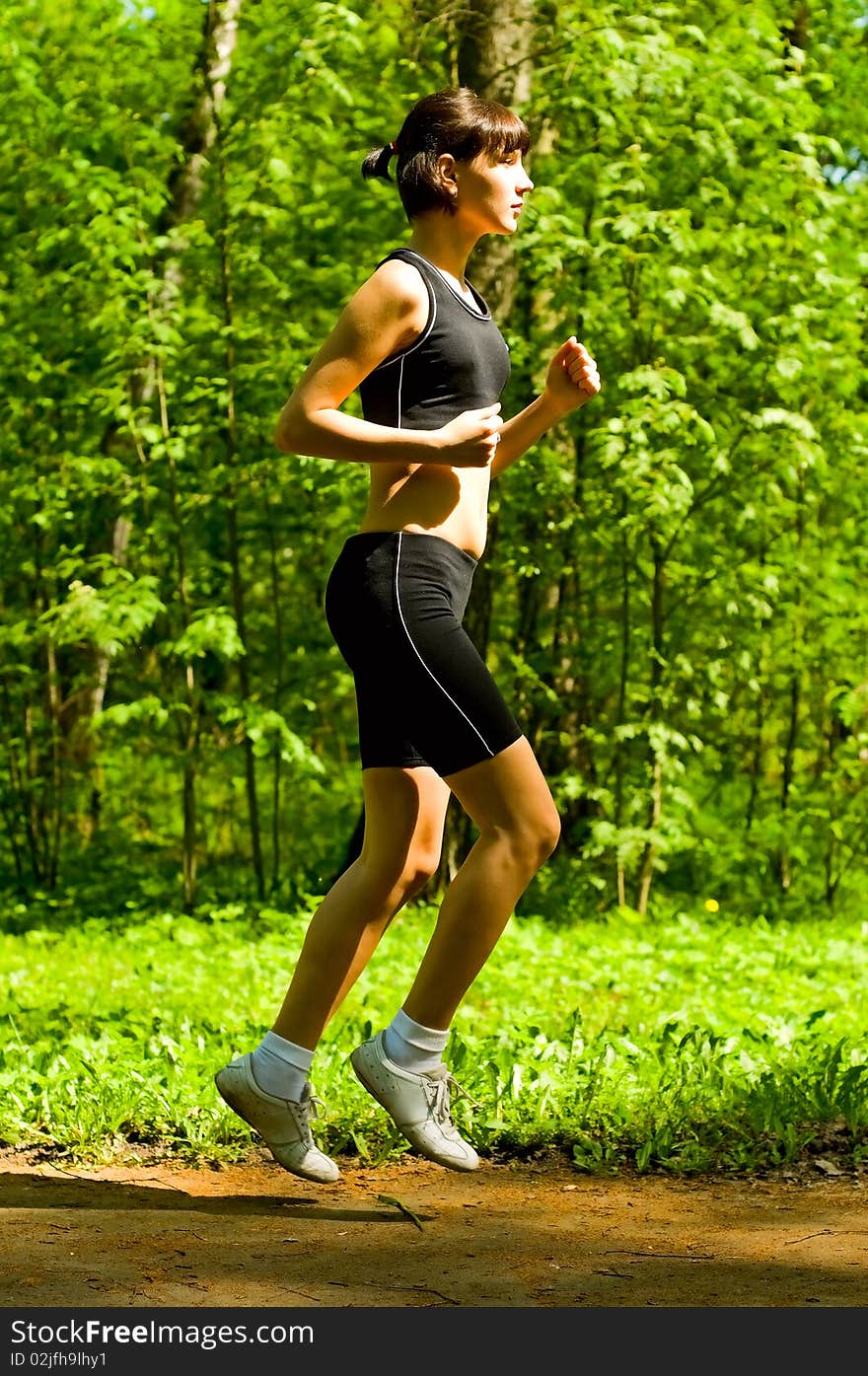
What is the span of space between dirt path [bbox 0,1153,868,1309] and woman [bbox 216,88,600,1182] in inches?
7.4

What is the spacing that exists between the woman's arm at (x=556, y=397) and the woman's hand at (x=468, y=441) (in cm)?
32

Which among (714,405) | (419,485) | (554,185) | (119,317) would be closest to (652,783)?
(714,405)

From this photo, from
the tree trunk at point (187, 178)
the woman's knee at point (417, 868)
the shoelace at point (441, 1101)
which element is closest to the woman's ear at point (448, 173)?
the woman's knee at point (417, 868)

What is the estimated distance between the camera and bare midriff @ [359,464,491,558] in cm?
329

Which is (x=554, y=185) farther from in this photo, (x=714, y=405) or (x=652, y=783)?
(x=652, y=783)

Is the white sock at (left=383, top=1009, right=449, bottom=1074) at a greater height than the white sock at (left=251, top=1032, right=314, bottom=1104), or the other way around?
the white sock at (left=383, top=1009, right=449, bottom=1074)

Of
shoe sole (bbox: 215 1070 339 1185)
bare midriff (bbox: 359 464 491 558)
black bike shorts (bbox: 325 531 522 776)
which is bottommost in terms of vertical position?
shoe sole (bbox: 215 1070 339 1185)

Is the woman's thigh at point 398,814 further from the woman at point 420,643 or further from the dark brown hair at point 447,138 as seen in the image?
the dark brown hair at point 447,138

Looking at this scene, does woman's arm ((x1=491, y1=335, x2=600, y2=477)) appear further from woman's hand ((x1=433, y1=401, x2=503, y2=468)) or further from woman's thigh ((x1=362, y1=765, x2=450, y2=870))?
woman's thigh ((x1=362, y1=765, x2=450, y2=870))

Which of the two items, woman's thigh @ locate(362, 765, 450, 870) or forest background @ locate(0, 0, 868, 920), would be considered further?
forest background @ locate(0, 0, 868, 920)

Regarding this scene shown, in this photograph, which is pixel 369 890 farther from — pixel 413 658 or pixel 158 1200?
pixel 158 1200

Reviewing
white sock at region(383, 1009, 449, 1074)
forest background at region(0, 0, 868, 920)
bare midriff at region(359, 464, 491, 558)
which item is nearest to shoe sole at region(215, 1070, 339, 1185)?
white sock at region(383, 1009, 449, 1074)

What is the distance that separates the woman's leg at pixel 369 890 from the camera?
3293 millimetres

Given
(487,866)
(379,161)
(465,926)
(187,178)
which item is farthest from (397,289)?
(187,178)
